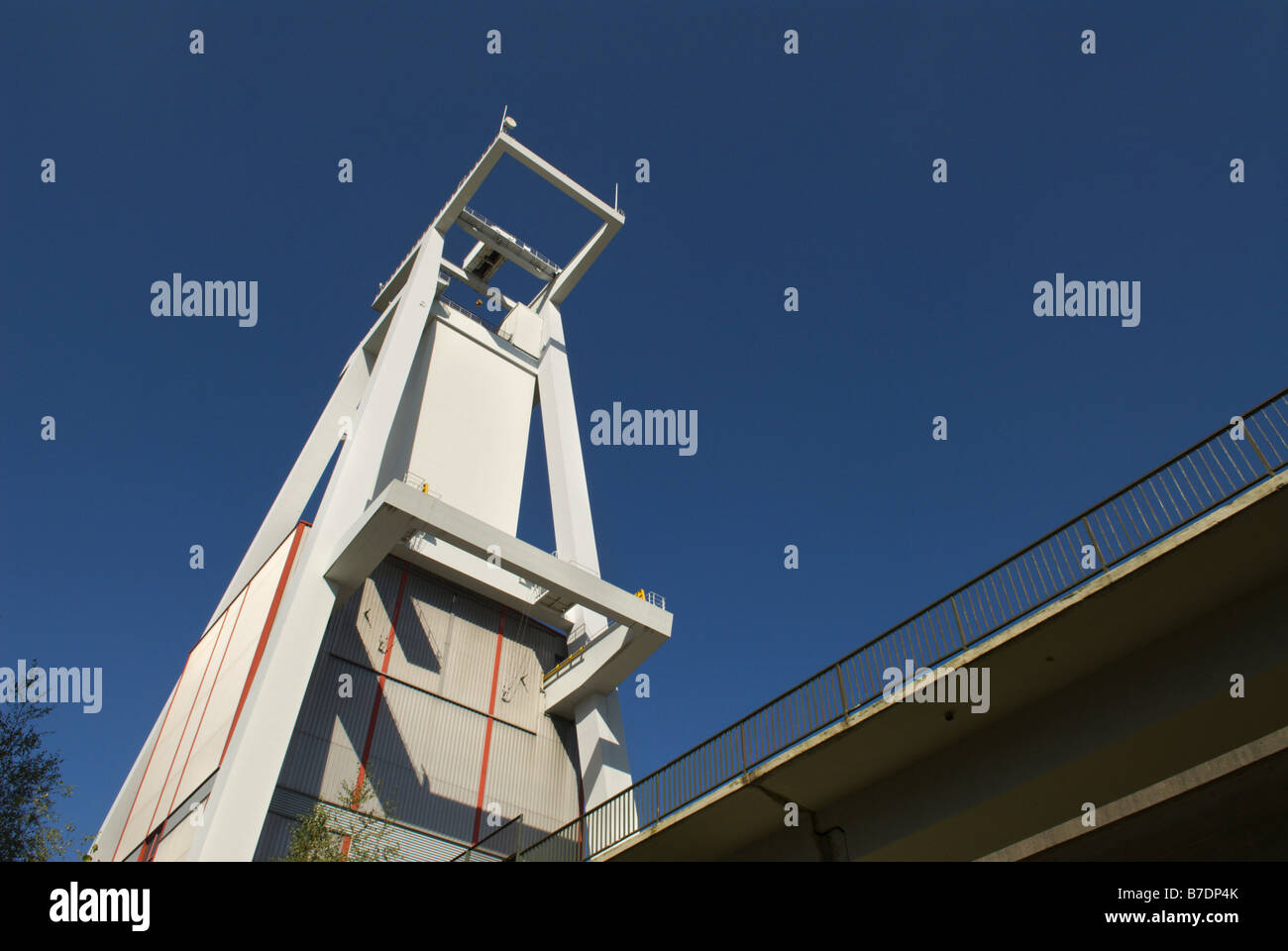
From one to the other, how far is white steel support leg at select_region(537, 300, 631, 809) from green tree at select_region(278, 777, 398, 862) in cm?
614

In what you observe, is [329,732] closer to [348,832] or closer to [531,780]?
[348,832]

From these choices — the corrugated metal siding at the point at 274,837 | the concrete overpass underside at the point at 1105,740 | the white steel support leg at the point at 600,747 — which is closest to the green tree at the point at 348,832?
the corrugated metal siding at the point at 274,837

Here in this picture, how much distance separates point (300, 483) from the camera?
34250 mm

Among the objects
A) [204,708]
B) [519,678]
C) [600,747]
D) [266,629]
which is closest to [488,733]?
[519,678]

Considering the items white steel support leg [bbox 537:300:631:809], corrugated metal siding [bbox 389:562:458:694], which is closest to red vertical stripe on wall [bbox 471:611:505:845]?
corrugated metal siding [bbox 389:562:458:694]

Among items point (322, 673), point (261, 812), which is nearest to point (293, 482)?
point (322, 673)

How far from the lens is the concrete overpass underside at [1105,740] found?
10047 millimetres

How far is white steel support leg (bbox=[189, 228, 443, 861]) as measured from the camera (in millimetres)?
19125

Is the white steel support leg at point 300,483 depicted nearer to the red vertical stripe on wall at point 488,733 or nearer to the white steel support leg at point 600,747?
the red vertical stripe on wall at point 488,733

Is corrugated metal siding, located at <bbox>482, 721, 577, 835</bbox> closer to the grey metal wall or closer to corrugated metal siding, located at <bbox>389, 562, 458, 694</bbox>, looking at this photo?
the grey metal wall

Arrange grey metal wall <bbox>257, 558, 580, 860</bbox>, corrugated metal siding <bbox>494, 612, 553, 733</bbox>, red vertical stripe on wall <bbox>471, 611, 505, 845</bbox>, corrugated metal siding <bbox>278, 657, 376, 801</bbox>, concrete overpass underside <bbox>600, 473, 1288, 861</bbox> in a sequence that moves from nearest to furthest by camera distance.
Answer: concrete overpass underside <bbox>600, 473, 1288, 861</bbox>
corrugated metal siding <bbox>278, 657, 376, 801</bbox>
grey metal wall <bbox>257, 558, 580, 860</bbox>
red vertical stripe on wall <bbox>471, 611, 505, 845</bbox>
corrugated metal siding <bbox>494, 612, 553, 733</bbox>
